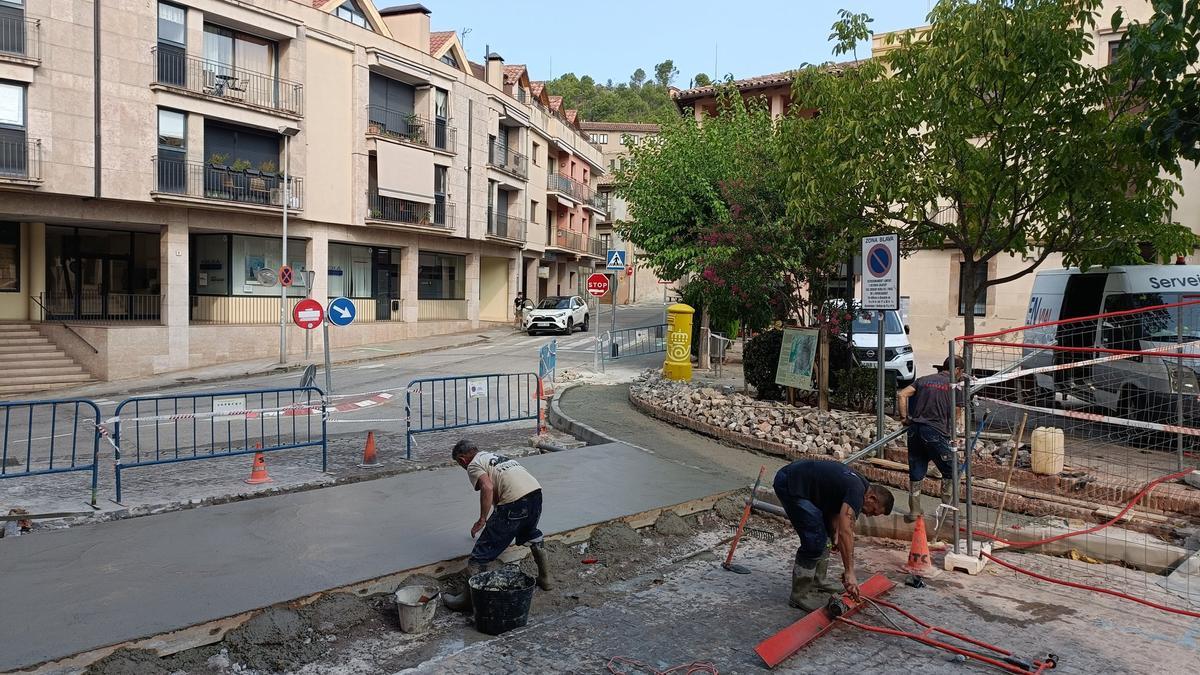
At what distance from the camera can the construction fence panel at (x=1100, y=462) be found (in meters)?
6.84

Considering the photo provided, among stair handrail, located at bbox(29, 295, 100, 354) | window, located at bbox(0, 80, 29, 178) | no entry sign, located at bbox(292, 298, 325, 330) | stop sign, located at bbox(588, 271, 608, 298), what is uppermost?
window, located at bbox(0, 80, 29, 178)

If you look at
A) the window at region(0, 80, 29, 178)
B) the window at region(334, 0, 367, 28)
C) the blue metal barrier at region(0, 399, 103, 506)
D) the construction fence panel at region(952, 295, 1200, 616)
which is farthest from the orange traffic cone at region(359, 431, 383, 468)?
the window at region(334, 0, 367, 28)

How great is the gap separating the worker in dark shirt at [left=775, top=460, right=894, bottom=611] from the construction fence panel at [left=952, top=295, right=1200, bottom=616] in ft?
4.21

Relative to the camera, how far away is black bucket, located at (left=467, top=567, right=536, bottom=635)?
17.7 ft

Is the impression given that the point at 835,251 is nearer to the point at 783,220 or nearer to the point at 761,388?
the point at 783,220

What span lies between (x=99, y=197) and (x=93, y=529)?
59.6 ft

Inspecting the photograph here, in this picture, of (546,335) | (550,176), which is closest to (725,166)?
(546,335)

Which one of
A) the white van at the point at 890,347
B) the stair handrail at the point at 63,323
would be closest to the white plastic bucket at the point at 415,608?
the white van at the point at 890,347

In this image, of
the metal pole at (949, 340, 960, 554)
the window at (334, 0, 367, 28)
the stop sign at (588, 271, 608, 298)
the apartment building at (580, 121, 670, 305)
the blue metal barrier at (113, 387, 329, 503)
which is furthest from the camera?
the apartment building at (580, 121, 670, 305)

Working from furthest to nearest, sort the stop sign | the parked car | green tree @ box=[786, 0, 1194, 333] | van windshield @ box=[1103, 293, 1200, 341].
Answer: the parked car → the stop sign → van windshield @ box=[1103, 293, 1200, 341] → green tree @ box=[786, 0, 1194, 333]

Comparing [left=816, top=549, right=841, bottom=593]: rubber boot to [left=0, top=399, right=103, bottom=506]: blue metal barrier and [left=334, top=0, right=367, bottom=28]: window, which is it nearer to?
[left=0, top=399, right=103, bottom=506]: blue metal barrier

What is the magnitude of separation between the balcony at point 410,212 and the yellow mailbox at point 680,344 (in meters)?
16.1

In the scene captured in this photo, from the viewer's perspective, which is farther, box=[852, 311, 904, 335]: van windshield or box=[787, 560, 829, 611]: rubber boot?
box=[852, 311, 904, 335]: van windshield

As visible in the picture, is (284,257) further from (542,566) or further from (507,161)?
(542,566)
